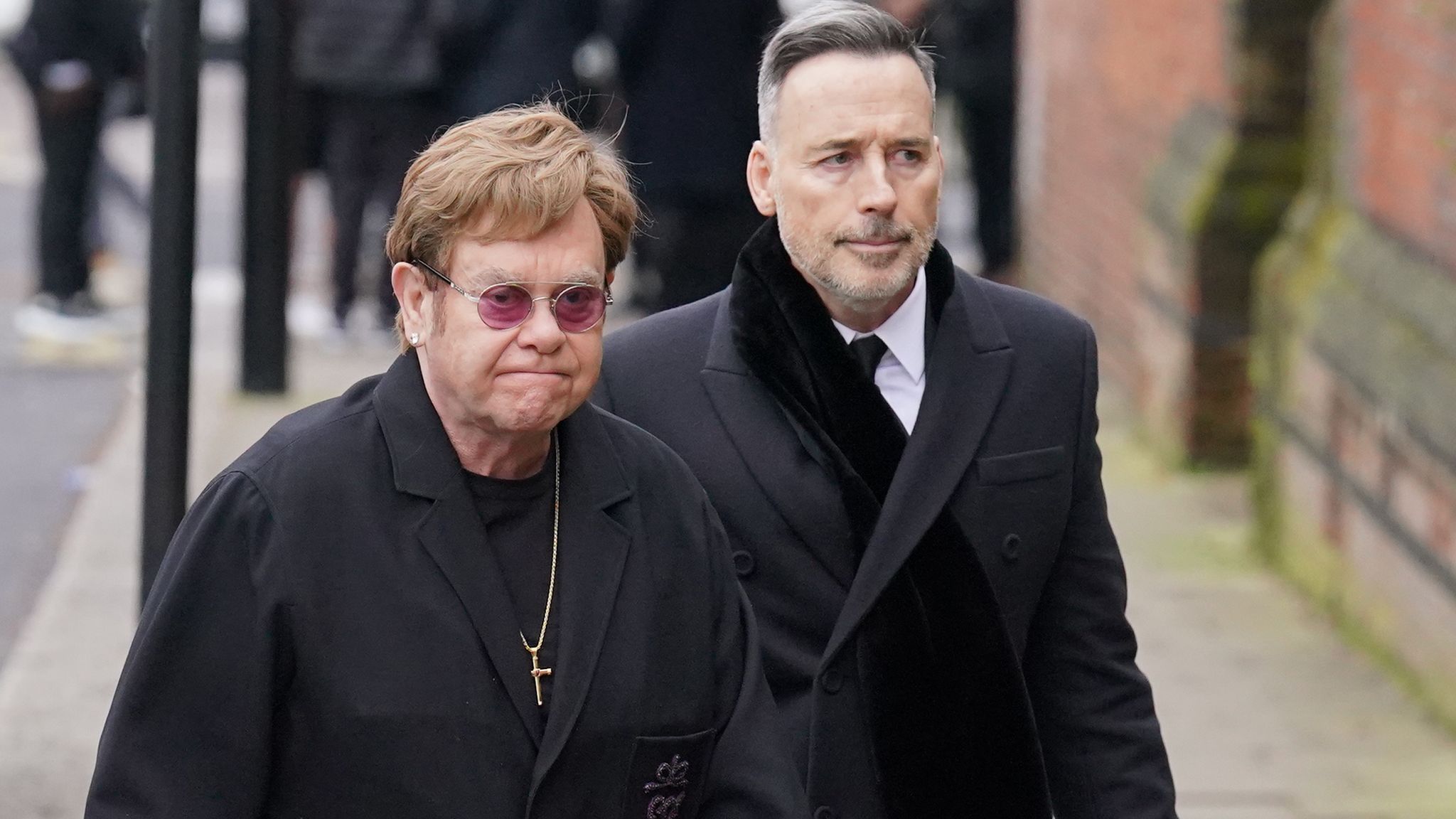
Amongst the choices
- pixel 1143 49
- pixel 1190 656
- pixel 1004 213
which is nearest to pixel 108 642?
pixel 1190 656

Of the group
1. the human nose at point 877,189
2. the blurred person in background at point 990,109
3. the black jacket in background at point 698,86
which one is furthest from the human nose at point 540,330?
the blurred person in background at point 990,109

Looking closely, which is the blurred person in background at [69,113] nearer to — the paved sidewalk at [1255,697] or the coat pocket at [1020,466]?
the paved sidewalk at [1255,697]

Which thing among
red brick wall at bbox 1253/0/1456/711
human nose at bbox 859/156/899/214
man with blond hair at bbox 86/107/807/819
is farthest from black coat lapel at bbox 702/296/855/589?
red brick wall at bbox 1253/0/1456/711

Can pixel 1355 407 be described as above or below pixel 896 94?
below

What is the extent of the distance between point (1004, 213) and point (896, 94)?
9391 millimetres

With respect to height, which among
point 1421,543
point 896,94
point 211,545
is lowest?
point 1421,543

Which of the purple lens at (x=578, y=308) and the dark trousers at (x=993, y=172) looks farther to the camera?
the dark trousers at (x=993, y=172)

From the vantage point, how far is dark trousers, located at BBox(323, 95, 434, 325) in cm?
1084

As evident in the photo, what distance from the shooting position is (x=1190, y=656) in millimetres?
6969

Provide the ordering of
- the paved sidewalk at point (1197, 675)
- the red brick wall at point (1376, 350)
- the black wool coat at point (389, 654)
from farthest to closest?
1. the red brick wall at point (1376, 350)
2. the paved sidewalk at point (1197, 675)
3. the black wool coat at point (389, 654)

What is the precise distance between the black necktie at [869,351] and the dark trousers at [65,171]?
8.17 meters

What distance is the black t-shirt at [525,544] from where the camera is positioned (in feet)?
8.82

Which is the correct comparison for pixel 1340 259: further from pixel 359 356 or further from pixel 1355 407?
pixel 359 356

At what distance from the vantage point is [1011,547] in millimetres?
3432
